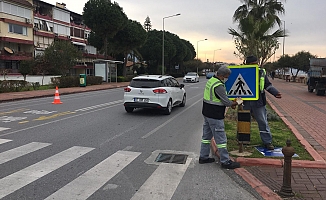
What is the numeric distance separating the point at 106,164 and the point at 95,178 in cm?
75

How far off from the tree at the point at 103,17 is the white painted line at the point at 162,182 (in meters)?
35.7

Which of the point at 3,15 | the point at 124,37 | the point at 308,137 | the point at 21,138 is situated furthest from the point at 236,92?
the point at 3,15

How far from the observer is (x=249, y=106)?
663cm

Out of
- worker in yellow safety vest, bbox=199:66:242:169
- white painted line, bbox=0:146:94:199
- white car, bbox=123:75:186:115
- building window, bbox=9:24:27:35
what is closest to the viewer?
white painted line, bbox=0:146:94:199

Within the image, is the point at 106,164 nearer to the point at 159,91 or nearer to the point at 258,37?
the point at 159,91

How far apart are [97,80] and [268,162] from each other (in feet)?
98.4

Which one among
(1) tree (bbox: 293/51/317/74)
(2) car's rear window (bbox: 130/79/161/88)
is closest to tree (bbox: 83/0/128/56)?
(2) car's rear window (bbox: 130/79/161/88)

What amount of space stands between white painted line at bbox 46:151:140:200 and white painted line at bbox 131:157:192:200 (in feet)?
2.14

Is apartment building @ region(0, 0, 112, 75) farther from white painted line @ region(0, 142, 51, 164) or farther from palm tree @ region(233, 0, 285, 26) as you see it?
white painted line @ region(0, 142, 51, 164)

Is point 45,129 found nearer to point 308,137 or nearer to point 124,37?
point 308,137

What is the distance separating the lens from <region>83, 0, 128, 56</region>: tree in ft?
128

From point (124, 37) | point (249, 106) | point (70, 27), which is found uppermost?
point (70, 27)

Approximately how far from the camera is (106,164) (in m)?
5.75

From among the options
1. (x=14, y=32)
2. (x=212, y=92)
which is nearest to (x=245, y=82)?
(x=212, y=92)
